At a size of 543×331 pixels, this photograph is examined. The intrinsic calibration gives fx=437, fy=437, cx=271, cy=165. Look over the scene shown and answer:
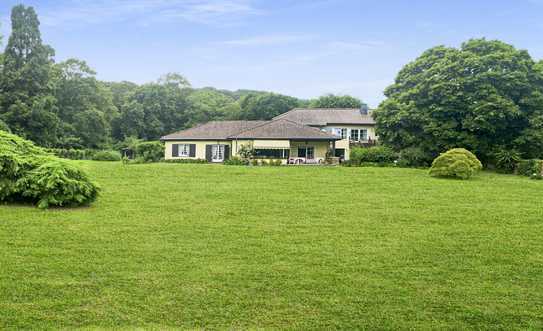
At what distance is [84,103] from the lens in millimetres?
53750

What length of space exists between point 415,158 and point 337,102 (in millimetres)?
36846

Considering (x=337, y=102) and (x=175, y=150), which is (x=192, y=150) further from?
(x=337, y=102)

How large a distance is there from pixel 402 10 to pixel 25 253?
16.0m

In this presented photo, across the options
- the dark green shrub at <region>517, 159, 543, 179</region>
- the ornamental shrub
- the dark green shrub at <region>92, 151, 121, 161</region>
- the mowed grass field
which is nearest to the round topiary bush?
the dark green shrub at <region>517, 159, 543, 179</region>

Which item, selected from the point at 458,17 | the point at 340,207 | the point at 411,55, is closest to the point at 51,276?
the point at 340,207

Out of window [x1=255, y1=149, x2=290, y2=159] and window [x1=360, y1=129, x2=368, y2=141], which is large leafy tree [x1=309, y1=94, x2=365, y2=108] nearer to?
window [x1=360, y1=129, x2=368, y2=141]

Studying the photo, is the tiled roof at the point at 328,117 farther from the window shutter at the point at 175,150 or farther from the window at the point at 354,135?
the window shutter at the point at 175,150

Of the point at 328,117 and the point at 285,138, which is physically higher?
the point at 328,117

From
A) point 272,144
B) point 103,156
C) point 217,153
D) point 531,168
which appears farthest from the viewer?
point 103,156

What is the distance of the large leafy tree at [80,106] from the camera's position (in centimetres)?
5209

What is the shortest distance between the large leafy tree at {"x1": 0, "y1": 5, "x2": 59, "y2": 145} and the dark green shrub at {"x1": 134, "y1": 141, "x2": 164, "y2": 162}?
1051 cm

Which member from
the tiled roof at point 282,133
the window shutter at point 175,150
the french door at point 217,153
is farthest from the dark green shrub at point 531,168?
the window shutter at point 175,150

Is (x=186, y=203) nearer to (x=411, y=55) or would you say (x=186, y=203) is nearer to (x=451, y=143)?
(x=451, y=143)

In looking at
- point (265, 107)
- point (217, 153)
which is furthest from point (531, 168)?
point (265, 107)
